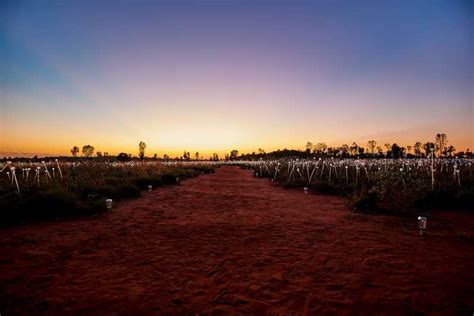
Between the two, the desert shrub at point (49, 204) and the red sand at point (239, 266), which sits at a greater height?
the desert shrub at point (49, 204)

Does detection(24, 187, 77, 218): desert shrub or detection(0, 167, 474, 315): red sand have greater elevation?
detection(24, 187, 77, 218): desert shrub

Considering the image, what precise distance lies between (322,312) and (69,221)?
7.57 meters

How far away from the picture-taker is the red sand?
3551 mm

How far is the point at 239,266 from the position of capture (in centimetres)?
477

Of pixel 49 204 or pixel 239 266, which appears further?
pixel 49 204

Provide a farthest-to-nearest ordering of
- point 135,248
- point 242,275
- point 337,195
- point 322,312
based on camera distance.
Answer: point 337,195 → point 135,248 → point 242,275 → point 322,312

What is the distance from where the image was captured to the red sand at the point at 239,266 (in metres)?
3.55

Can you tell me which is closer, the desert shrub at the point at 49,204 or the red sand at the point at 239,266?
the red sand at the point at 239,266

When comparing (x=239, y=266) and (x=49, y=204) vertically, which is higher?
(x=49, y=204)

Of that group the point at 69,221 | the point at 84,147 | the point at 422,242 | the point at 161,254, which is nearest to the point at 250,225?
the point at 161,254

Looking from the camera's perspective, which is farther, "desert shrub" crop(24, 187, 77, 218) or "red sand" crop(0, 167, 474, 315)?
"desert shrub" crop(24, 187, 77, 218)

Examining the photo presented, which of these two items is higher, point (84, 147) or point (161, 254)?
point (84, 147)

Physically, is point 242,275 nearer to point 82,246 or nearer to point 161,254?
point 161,254

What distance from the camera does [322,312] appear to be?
3.34 m
